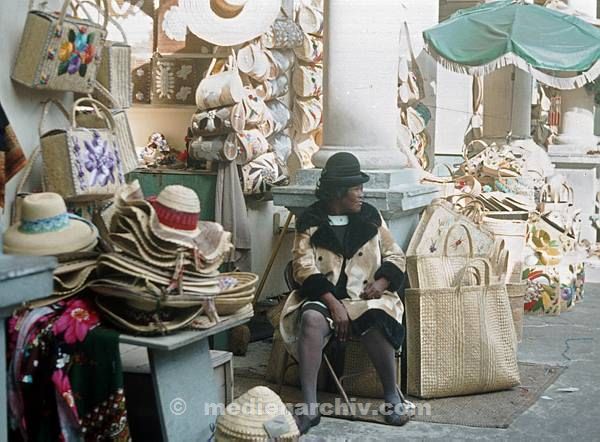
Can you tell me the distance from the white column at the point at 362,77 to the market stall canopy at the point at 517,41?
3.22m

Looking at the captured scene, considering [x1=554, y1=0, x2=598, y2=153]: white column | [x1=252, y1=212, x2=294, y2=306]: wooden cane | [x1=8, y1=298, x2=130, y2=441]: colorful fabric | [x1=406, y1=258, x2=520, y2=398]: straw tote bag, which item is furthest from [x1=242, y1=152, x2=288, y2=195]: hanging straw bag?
[x1=554, y1=0, x2=598, y2=153]: white column

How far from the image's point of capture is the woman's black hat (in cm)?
580

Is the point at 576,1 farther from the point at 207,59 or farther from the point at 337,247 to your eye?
the point at 337,247

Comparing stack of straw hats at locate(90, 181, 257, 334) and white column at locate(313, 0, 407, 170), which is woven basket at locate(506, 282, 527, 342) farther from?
stack of straw hats at locate(90, 181, 257, 334)

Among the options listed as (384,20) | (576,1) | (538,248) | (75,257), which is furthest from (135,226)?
(576,1)

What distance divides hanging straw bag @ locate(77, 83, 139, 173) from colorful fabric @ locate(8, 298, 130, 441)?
109 centimetres

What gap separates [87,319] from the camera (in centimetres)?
421

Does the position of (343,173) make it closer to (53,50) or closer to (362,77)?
(362,77)

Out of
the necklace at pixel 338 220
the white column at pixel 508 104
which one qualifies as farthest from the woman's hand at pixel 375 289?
the white column at pixel 508 104

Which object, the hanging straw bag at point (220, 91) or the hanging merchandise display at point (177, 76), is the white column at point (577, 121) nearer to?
the hanging merchandise display at point (177, 76)

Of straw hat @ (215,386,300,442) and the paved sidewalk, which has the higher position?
straw hat @ (215,386,300,442)

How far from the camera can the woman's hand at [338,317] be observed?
561 cm

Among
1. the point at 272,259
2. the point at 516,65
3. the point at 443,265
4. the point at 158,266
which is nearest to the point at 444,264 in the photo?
the point at 443,265

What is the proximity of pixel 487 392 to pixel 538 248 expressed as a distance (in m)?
3.10
